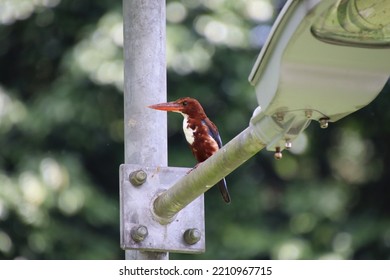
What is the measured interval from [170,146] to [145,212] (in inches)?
137

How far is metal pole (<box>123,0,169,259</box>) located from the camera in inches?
144

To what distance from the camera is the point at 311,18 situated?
2.56 metres

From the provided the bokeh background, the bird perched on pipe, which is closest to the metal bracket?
the bird perched on pipe

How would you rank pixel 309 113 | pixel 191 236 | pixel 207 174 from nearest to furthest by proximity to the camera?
1. pixel 309 113
2. pixel 207 174
3. pixel 191 236

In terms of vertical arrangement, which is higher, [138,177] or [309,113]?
[138,177]

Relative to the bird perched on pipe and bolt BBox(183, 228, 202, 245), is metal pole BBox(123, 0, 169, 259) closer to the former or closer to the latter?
bolt BBox(183, 228, 202, 245)

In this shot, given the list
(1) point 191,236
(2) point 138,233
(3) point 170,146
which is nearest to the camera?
(2) point 138,233

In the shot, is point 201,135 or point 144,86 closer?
point 144,86

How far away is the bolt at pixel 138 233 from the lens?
3625 mm

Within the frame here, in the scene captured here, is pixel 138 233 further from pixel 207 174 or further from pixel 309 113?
pixel 309 113

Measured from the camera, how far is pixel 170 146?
23.5 feet

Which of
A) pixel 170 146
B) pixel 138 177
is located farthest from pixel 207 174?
pixel 170 146
